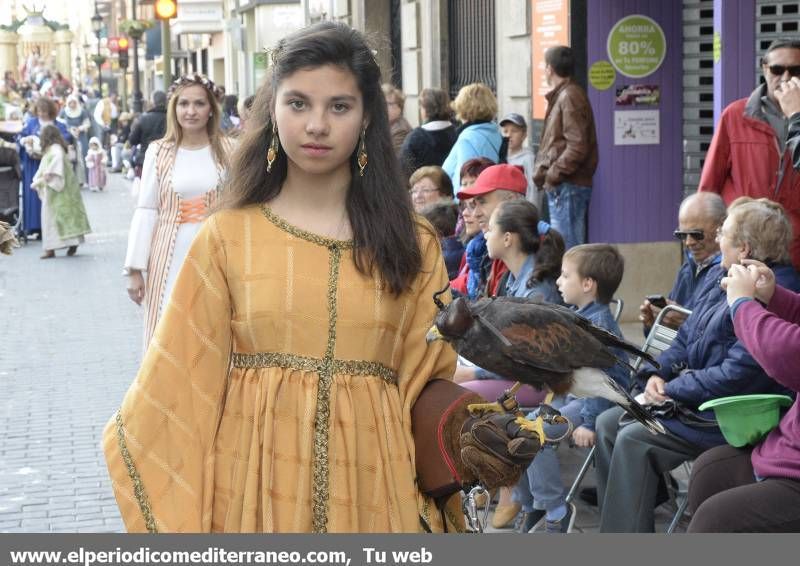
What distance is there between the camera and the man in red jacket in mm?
7324

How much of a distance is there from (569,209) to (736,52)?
2.02 m

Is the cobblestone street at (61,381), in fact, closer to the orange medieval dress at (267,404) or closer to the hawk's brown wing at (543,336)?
the orange medieval dress at (267,404)

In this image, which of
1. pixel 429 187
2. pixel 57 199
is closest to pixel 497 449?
pixel 429 187

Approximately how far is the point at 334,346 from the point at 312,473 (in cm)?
30

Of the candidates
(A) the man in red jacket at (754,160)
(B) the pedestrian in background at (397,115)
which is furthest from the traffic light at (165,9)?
(A) the man in red jacket at (754,160)

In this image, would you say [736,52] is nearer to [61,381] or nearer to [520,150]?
[520,150]

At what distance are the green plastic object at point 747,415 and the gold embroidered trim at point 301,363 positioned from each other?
208cm

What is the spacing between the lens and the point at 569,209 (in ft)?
35.0

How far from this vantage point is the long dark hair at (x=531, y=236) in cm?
657

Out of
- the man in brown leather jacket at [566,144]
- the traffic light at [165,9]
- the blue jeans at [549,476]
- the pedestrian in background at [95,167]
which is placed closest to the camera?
the blue jeans at [549,476]

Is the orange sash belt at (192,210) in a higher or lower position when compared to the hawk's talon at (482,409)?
higher
